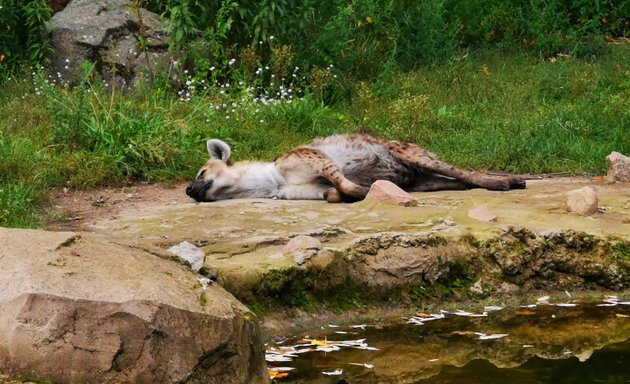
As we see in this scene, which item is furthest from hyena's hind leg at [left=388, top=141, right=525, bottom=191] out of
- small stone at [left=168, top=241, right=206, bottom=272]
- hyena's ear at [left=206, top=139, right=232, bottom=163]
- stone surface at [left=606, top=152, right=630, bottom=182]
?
small stone at [left=168, top=241, right=206, bottom=272]

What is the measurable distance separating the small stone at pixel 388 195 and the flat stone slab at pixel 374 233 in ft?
0.27

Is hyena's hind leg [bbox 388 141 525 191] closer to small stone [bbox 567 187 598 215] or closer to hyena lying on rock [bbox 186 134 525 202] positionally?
hyena lying on rock [bbox 186 134 525 202]

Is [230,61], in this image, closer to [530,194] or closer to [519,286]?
[530,194]

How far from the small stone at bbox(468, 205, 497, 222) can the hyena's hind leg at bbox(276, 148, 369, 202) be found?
1.15 meters

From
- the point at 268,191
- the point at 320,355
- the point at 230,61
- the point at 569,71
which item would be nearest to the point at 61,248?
the point at 320,355

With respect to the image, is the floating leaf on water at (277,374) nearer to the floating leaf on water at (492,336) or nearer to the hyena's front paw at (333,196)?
the floating leaf on water at (492,336)

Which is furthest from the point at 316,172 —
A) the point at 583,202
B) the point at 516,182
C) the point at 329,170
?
the point at 583,202

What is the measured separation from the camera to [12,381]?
3.49 metres

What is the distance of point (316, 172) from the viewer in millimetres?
7473

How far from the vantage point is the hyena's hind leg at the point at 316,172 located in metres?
7.18

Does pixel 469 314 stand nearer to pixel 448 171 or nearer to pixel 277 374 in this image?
pixel 277 374

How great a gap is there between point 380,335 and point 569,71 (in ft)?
22.5

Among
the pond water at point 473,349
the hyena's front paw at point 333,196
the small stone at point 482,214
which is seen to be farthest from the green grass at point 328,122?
the pond water at point 473,349

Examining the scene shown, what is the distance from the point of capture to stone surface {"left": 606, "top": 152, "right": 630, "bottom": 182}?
755cm
